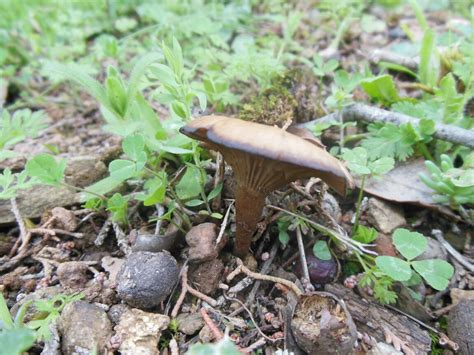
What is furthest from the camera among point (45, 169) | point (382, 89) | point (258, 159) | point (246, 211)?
point (382, 89)

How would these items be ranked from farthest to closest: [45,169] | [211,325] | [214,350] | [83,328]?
[45,169]
[211,325]
[83,328]
[214,350]

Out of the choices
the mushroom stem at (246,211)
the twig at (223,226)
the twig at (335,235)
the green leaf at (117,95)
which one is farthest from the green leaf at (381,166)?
the green leaf at (117,95)

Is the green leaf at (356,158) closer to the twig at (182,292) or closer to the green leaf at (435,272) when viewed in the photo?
the green leaf at (435,272)

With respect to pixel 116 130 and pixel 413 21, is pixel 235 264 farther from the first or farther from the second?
pixel 413 21

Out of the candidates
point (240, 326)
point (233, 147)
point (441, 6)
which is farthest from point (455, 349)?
point (441, 6)

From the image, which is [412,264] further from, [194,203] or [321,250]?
[194,203]

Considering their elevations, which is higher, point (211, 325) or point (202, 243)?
point (202, 243)

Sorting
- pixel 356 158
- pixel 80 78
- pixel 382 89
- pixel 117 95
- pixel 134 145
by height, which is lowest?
pixel 356 158

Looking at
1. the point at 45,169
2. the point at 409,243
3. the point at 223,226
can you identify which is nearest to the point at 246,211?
the point at 223,226
